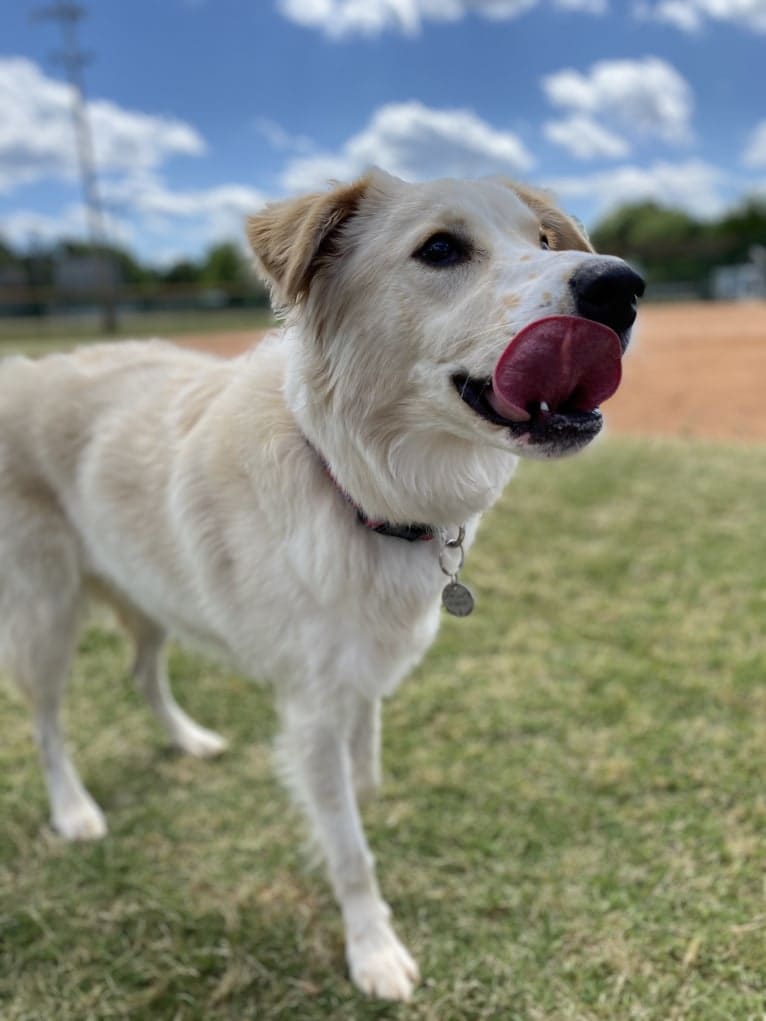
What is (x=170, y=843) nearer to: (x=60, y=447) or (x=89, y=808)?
(x=89, y=808)

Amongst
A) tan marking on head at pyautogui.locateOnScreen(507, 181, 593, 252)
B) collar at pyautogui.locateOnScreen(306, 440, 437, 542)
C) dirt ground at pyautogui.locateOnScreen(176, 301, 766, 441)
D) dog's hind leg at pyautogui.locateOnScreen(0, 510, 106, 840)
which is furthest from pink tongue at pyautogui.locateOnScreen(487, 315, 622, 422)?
dirt ground at pyautogui.locateOnScreen(176, 301, 766, 441)

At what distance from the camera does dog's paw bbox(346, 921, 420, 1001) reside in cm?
192

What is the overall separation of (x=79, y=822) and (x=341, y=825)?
1.09m

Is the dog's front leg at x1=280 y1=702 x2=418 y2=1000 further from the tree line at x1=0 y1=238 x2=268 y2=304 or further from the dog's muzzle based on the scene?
the tree line at x1=0 y1=238 x2=268 y2=304

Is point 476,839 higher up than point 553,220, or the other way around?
point 553,220

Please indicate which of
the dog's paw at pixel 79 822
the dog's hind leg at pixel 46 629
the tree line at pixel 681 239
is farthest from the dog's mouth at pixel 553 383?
the tree line at pixel 681 239

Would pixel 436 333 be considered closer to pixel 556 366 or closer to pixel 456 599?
pixel 556 366

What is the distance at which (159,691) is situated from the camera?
2990mm

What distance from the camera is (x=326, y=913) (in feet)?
7.29

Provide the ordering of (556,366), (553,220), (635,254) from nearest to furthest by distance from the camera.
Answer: (556,366), (553,220), (635,254)

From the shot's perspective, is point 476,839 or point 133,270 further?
point 133,270

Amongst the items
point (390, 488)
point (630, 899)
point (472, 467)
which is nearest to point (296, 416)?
point (390, 488)

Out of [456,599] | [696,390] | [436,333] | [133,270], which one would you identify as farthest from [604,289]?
[133,270]

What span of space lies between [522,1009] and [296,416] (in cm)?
158
